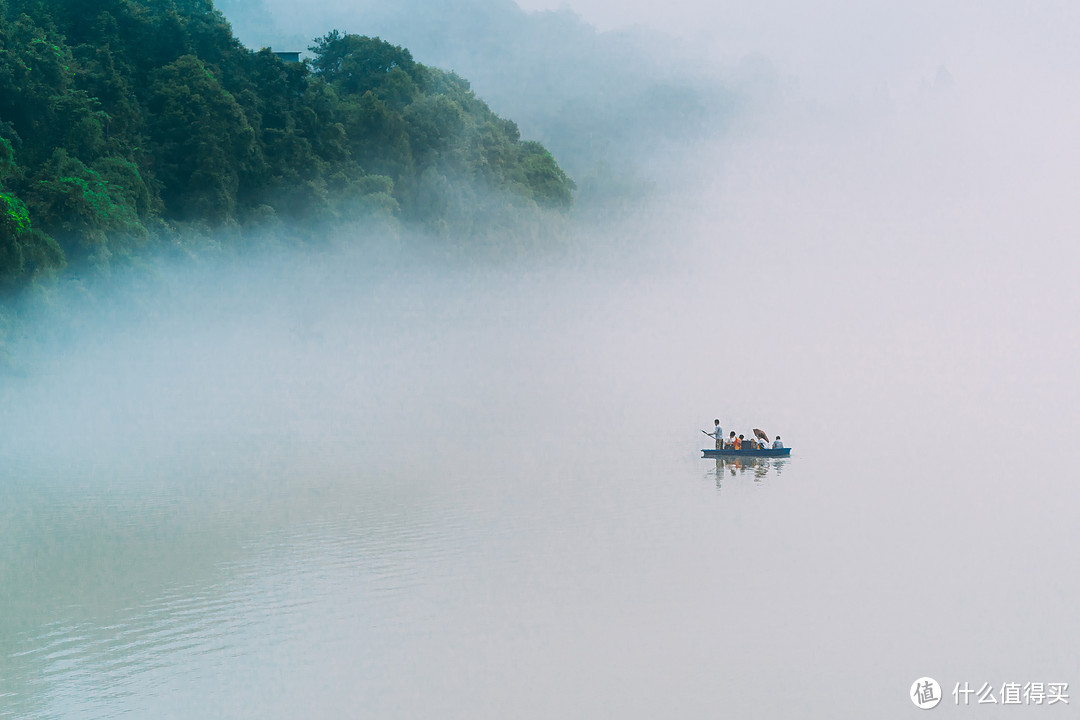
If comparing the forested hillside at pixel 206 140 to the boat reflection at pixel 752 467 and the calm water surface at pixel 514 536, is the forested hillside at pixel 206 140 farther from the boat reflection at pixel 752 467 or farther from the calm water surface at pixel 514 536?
the boat reflection at pixel 752 467

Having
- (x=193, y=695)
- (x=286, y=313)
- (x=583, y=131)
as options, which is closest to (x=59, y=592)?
(x=193, y=695)

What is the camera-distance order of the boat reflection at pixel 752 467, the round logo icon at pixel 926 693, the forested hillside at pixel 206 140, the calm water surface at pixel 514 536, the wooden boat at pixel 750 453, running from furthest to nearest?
1. the forested hillside at pixel 206 140
2. the wooden boat at pixel 750 453
3. the boat reflection at pixel 752 467
4. the calm water surface at pixel 514 536
5. the round logo icon at pixel 926 693

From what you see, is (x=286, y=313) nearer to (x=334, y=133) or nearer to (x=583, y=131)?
(x=334, y=133)

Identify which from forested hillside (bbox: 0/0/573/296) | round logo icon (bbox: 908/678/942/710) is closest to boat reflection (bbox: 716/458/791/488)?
round logo icon (bbox: 908/678/942/710)

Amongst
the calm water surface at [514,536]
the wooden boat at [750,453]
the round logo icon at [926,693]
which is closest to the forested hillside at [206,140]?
the calm water surface at [514,536]

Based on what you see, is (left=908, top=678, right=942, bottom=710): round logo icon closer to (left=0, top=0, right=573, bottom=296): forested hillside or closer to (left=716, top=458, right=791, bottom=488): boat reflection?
(left=716, top=458, right=791, bottom=488): boat reflection

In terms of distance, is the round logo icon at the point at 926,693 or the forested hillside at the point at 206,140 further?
the forested hillside at the point at 206,140

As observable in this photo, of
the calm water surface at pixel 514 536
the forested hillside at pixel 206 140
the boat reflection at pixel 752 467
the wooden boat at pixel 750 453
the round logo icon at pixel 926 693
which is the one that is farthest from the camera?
the forested hillside at pixel 206 140

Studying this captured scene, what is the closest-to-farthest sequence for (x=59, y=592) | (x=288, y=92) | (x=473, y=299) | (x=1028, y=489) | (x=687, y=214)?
(x=59, y=592) → (x=1028, y=489) → (x=288, y=92) → (x=473, y=299) → (x=687, y=214)
